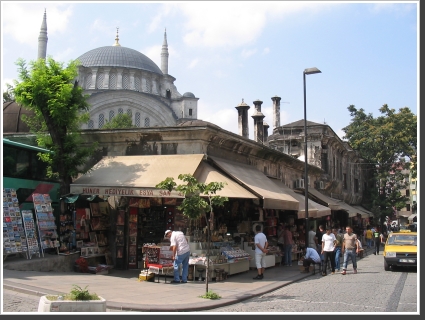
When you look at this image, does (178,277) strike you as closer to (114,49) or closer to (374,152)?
(374,152)

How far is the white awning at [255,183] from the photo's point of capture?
46.7 ft

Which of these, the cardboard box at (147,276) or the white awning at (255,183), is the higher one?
the white awning at (255,183)

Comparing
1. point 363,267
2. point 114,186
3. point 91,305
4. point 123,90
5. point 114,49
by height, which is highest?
point 114,49

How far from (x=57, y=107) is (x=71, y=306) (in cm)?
801

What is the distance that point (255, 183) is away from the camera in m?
15.8

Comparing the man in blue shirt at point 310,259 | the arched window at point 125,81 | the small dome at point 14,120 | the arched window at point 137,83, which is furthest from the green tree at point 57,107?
the arched window at point 137,83

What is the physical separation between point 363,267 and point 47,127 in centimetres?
1207

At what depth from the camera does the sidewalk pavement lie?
28.9ft

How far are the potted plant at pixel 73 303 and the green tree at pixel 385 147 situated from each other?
124 ft

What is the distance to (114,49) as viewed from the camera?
7838 centimetres

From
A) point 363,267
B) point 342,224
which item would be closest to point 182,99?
point 342,224

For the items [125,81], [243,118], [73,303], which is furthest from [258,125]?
[125,81]

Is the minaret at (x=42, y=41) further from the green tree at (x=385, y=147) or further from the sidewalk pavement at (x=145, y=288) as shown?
the sidewalk pavement at (x=145, y=288)

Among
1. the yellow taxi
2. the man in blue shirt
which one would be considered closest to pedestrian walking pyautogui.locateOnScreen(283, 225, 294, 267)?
the man in blue shirt
